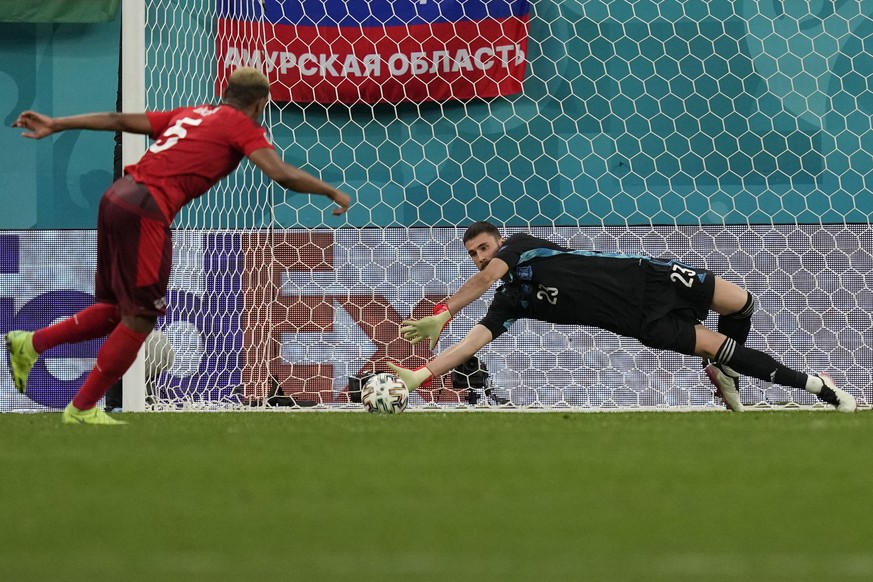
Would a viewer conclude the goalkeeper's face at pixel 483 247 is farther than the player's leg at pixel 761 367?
Yes

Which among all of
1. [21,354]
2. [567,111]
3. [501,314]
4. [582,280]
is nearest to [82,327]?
[21,354]

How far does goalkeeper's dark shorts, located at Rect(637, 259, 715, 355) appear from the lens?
16.5ft

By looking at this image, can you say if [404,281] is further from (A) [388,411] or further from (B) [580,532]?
(B) [580,532]

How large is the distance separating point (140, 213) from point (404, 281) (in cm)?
352

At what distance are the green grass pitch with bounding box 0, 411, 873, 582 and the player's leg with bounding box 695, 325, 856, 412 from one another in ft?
4.39

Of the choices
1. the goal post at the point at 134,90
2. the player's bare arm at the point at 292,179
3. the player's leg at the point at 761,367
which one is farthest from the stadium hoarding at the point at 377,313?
the player's bare arm at the point at 292,179

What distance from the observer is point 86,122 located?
13.7ft

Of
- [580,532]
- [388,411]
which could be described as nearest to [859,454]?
[580,532]

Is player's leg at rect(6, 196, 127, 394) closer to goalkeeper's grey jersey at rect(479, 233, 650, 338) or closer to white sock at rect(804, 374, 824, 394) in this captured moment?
goalkeeper's grey jersey at rect(479, 233, 650, 338)

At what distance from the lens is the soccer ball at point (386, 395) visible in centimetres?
523

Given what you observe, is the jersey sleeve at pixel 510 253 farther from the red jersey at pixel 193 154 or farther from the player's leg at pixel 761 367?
the red jersey at pixel 193 154

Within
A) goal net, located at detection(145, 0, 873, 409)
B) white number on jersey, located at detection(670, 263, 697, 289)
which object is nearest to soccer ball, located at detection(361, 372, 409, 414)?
white number on jersey, located at detection(670, 263, 697, 289)

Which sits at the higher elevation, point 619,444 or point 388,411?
point 619,444

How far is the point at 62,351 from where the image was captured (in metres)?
7.63
